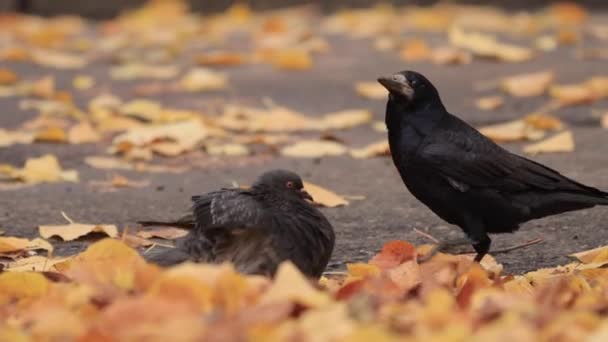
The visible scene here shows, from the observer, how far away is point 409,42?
10.1m

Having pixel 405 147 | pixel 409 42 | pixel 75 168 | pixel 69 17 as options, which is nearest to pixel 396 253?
Result: pixel 405 147

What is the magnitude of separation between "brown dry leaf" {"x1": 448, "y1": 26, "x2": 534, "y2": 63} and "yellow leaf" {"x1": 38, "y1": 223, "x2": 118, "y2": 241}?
17.0 ft

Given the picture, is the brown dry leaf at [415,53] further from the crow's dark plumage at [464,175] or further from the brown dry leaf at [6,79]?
the crow's dark plumage at [464,175]

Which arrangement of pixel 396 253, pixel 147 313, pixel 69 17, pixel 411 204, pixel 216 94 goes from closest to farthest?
pixel 147 313 < pixel 396 253 < pixel 411 204 < pixel 216 94 < pixel 69 17

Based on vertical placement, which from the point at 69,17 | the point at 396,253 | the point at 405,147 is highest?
the point at 405,147

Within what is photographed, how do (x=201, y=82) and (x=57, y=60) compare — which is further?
(x=57, y=60)

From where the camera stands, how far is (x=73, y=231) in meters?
4.73

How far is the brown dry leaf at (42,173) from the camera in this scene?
599 cm

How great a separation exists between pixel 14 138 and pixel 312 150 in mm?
1625

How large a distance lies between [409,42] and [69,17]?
15.7 feet

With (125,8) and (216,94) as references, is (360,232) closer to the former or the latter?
(216,94)

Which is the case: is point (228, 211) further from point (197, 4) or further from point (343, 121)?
point (197, 4)

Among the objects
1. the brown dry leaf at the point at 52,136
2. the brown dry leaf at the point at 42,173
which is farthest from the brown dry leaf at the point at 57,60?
the brown dry leaf at the point at 42,173

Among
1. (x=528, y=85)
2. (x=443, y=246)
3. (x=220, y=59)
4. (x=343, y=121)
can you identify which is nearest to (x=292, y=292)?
(x=443, y=246)
